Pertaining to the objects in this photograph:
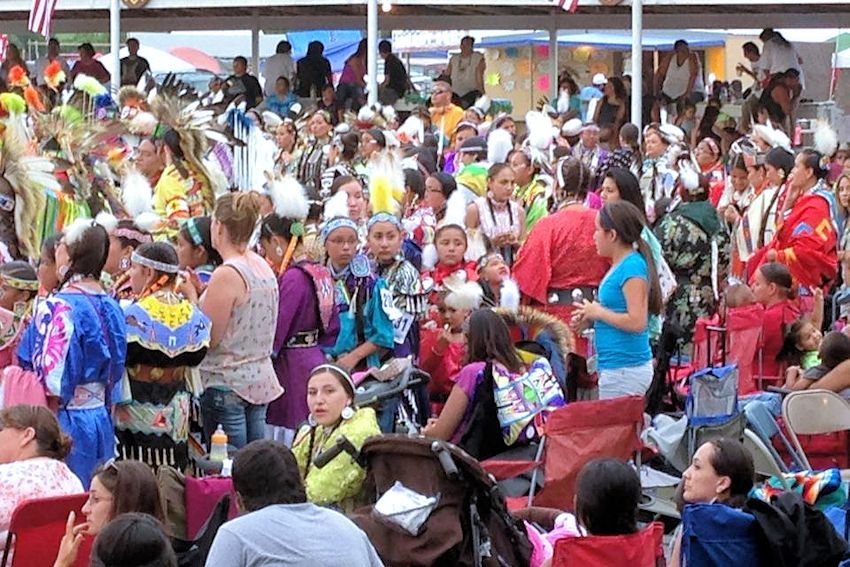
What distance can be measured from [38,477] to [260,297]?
5.65ft

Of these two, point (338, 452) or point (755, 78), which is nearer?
point (338, 452)

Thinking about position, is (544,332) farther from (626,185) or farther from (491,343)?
(491,343)

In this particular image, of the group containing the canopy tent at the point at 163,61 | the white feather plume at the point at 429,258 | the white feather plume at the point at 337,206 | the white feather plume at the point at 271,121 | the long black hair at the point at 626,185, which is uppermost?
the canopy tent at the point at 163,61

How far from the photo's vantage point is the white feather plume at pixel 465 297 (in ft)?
26.8

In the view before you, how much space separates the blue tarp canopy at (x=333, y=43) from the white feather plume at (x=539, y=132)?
42.6 ft

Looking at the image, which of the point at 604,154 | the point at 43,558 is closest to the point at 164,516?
the point at 43,558

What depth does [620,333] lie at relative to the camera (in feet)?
23.4

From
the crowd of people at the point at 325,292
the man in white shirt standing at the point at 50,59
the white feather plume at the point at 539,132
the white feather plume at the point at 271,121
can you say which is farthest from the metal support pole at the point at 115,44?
the white feather plume at the point at 539,132

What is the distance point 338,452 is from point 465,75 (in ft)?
43.6

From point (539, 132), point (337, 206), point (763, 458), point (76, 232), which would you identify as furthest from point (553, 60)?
point (76, 232)

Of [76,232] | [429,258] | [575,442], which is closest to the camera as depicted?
[76,232]

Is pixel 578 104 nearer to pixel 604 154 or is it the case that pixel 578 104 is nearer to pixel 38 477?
pixel 604 154

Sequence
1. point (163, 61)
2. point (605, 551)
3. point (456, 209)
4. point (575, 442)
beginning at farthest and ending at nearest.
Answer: point (163, 61) < point (456, 209) < point (575, 442) < point (605, 551)

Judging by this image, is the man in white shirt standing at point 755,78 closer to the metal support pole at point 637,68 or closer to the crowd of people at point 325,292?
the metal support pole at point 637,68
